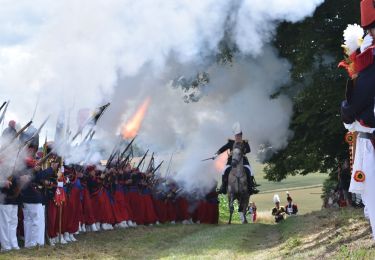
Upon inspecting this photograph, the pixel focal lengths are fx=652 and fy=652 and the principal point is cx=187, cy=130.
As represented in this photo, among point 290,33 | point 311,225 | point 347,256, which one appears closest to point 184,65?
point 290,33

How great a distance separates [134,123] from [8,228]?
256 inches

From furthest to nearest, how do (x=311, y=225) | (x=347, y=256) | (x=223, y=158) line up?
(x=223, y=158) → (x=311, y=225) → (x=347, y=256)

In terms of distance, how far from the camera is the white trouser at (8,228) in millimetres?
11711

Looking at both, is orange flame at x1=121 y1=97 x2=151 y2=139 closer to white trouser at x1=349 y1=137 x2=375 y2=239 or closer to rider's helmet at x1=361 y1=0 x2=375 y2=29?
white trouser at x1=349 y1=137 x2=375 y2=239

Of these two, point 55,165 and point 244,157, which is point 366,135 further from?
point 244,157

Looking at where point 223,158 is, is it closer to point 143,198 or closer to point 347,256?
point 143,198

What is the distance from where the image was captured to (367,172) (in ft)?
18.6

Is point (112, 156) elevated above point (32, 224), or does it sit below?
above

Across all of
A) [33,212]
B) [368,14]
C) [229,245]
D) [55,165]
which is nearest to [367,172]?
[368,14]

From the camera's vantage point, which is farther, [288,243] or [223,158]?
[223,158]

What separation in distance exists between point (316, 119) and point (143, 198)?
5830 millimetres

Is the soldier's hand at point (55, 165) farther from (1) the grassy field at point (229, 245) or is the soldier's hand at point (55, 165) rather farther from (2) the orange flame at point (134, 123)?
(2) the orange flame at point (134, 123)

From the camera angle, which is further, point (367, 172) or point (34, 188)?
point (34, 188)

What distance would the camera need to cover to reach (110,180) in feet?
56.9
